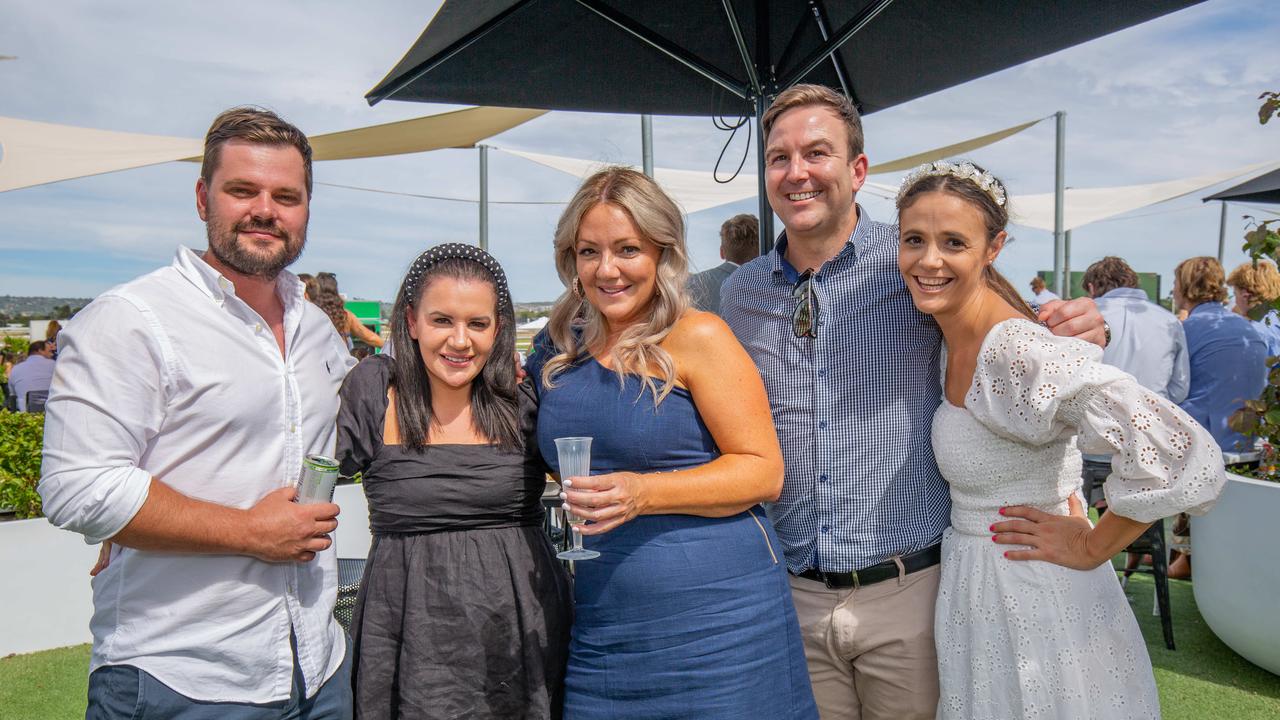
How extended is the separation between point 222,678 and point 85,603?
139 inches

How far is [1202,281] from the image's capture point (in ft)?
18.4

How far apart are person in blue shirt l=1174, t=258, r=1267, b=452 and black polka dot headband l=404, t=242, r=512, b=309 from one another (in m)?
5.14

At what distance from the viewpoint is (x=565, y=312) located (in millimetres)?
2209

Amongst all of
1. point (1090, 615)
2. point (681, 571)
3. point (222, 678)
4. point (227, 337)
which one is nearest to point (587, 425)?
point (681, 571)

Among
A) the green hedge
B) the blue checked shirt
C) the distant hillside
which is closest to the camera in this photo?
the blue checked shirt

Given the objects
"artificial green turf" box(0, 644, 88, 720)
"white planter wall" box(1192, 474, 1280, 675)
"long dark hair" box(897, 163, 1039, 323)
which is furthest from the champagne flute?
"white planter wall" box(1192, 474, 1280, 675)

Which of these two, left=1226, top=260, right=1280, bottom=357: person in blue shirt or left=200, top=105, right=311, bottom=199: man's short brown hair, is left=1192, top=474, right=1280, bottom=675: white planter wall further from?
left=200, top=105, right=311, bottom=199: man's short brown hair

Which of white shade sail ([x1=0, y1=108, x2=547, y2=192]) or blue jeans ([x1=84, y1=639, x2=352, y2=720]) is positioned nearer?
blue jeans ([x1=84, y1=639, x2=352, y2=720])

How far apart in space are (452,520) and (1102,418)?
4.86 ft

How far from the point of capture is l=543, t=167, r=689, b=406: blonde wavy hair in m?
1.92

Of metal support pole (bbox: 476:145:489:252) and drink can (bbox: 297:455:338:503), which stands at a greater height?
metal support pole (bbox: 476:145:489:252)

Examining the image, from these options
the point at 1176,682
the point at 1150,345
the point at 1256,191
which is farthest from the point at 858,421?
the point at 1256,191

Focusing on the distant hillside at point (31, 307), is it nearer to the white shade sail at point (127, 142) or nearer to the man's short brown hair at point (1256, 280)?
the white shade sail at point (127, 142)

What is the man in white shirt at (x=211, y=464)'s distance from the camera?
1.57 meters
